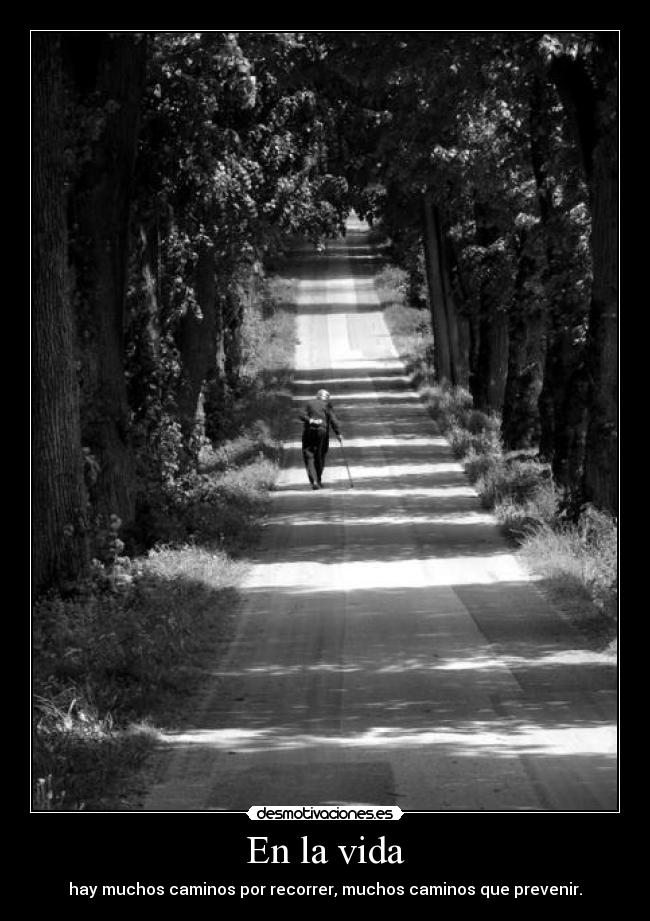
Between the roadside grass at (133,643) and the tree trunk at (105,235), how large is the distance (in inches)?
66.4

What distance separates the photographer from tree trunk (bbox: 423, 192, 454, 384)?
50656 mm

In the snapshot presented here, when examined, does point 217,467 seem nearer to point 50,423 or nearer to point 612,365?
point 612,365

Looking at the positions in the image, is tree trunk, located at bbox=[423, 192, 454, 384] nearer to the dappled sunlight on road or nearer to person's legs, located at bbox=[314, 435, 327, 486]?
person's legs, located at bbox=[314, 435, 327, 486]

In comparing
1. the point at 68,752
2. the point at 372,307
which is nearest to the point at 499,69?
the point at 68,752

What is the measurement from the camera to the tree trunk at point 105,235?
2125 centimetres

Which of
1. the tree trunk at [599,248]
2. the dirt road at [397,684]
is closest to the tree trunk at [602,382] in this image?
the tree trunk at [599,248]

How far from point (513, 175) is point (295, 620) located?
1824 centimetres

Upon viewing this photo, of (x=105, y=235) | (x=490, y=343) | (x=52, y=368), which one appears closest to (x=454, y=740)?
(x=52, y=368)

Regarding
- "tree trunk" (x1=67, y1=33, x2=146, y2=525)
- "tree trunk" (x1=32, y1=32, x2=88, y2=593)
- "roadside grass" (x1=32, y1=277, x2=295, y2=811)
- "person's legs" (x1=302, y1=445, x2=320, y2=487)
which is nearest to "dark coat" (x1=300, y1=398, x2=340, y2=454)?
"person's legs" (x1=302, y1=445, x2=320, y2=487)

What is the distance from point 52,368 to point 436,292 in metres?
36.4

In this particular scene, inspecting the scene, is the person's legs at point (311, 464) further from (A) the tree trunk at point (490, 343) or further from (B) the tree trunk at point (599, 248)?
(B) the tree trunk at point (599, 248)

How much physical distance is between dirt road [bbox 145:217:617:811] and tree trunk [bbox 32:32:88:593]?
2021 mm

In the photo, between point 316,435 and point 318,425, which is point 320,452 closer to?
point 316,435

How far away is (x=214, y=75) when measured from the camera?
2581cm
